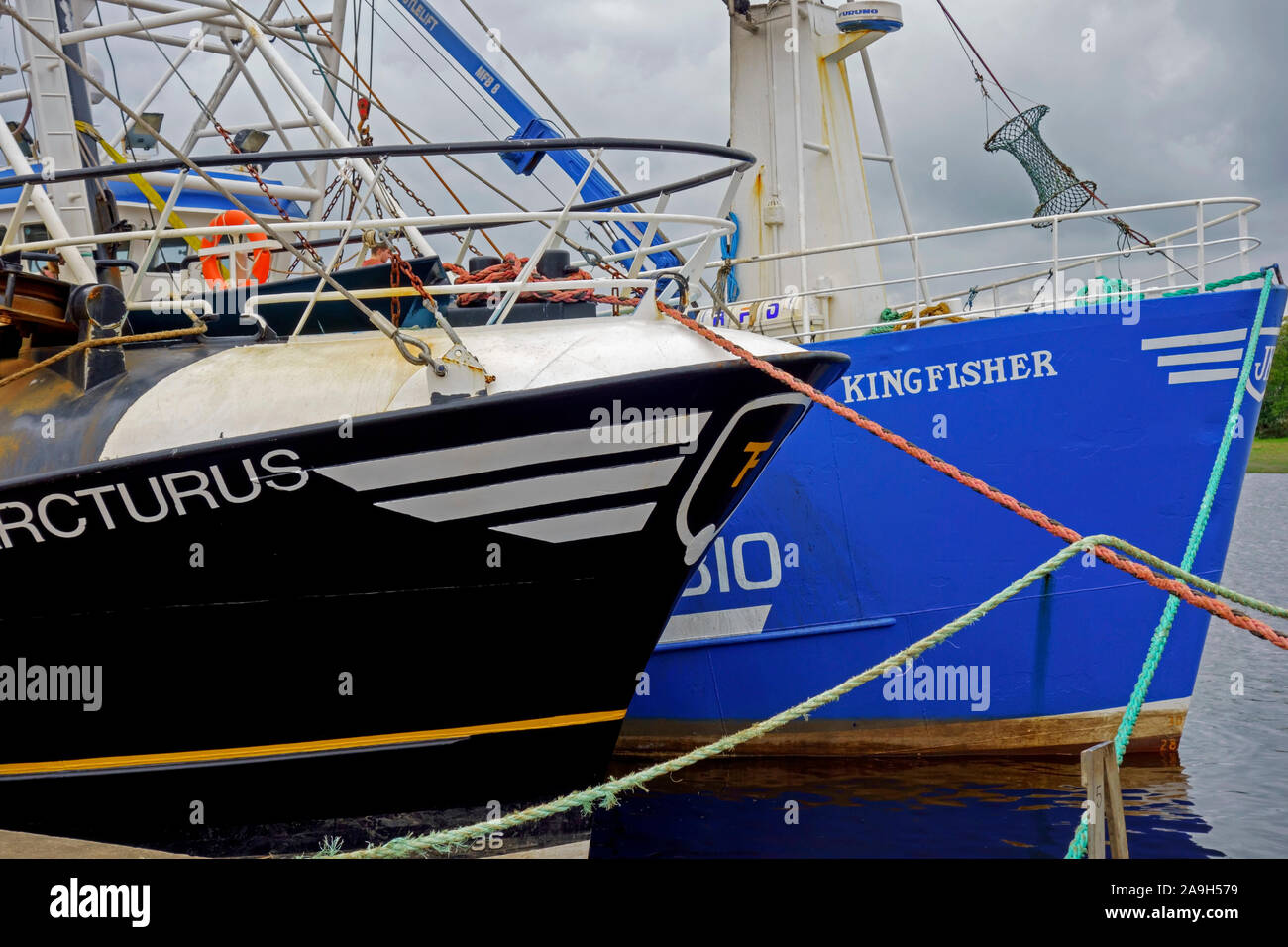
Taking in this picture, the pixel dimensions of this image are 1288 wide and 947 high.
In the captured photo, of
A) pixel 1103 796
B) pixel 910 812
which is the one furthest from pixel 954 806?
pixel 1103 796

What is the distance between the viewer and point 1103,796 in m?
4.00

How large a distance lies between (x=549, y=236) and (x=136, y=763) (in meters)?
3.13

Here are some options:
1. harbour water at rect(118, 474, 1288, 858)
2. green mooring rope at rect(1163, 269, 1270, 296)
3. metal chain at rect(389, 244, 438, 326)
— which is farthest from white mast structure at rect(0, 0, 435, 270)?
green mooring rope at rect(1163, 269, 1270, 296)

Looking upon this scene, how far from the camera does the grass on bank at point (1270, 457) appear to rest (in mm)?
60719

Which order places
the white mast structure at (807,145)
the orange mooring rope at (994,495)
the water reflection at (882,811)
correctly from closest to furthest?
the orange mooring rope at (994,495) < the water reflection at (882,811) < the white mast structure at (807,145)

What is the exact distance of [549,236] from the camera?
205 inches

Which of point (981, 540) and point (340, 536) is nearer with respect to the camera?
point (340, 536)

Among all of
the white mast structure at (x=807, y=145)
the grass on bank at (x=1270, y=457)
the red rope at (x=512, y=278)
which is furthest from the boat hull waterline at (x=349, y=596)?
the grass on bank at (x=1270, y=457)

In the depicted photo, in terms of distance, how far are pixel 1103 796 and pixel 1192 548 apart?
296 cm

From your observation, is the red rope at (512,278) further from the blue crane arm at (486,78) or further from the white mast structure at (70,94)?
the blue crane arm at (486,78)

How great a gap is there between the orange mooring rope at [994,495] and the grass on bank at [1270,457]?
→ 63133mm

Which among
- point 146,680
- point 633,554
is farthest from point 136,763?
point 633,554

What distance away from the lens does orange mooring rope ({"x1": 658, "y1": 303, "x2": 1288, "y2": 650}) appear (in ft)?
12.7

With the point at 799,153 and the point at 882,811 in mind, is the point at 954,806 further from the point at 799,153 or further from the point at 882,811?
the point at 799,153
